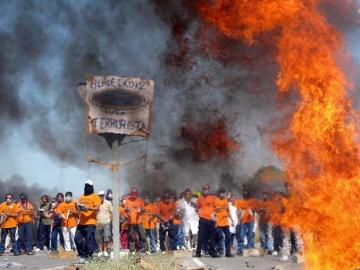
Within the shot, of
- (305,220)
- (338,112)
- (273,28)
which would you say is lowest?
(305,220)

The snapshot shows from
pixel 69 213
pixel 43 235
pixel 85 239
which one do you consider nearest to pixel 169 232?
pixel 69 213

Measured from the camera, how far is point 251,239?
633 inches

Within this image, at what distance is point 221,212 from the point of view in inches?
575

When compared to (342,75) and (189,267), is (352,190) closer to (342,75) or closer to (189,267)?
(342,75)

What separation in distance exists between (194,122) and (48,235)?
8.96 metres

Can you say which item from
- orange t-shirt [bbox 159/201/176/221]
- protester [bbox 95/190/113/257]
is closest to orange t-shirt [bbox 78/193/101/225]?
protester [bbox 95/190/113/257]

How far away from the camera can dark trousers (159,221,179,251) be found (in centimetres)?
1620

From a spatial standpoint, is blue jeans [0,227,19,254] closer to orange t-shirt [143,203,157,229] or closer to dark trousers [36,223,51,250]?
dark trousers [36,223,51,250]

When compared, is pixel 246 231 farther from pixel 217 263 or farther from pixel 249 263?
pixel 217 263

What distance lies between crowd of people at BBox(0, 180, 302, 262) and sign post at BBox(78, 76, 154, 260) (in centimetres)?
302

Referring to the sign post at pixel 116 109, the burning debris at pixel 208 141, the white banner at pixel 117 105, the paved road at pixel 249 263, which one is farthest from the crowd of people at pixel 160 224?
the burning debris at pixel 208 141

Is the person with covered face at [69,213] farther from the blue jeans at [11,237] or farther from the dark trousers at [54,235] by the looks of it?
the blue jeans at [11,237]

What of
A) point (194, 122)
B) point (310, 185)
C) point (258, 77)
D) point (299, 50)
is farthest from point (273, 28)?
point (194, 122)

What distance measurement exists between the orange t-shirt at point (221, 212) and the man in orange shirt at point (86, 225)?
3.38 meters
